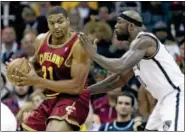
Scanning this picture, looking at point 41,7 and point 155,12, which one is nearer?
point 155,12

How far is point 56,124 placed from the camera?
9.74 m

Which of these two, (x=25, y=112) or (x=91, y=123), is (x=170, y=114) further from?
(x=25, y=112)

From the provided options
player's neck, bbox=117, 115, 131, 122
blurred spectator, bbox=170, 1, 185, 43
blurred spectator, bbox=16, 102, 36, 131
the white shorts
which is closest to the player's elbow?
the white shorts

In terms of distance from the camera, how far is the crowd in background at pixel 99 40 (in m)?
12.6

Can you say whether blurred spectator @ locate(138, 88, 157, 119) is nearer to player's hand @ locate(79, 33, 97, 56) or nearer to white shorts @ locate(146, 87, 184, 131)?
white shorts @ locate(146, 87, 184, 131)

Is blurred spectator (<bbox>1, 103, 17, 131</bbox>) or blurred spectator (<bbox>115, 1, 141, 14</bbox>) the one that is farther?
blurred spectator (<bbox>115, 1, 141, 14</bbox>)

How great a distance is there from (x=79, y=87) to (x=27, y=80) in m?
0.61

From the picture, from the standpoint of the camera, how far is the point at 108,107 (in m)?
13.2

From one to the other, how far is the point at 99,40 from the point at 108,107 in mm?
2174

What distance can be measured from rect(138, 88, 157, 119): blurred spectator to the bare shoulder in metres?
2.29

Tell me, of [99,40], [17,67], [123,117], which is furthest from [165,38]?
[17,67]

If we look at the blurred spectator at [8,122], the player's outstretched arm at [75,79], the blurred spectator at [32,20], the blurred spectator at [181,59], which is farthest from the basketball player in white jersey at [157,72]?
the blurred spectator at [32,20]

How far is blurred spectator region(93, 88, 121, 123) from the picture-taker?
1308cm

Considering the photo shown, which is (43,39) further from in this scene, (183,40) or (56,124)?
(183,40)
